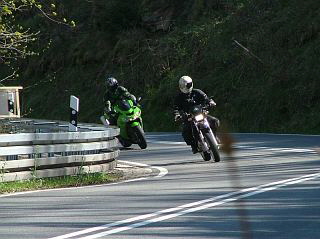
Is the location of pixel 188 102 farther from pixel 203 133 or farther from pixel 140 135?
pixel 140 135

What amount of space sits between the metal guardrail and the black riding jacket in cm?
156

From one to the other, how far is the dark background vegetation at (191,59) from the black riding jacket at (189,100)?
5999mm

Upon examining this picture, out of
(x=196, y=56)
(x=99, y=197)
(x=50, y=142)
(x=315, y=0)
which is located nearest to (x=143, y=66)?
(x=196, y=56)

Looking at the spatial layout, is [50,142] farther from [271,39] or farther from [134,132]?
[271,39]

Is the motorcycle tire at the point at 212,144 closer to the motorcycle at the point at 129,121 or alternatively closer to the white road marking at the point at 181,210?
the white road marking at the point at 181,210

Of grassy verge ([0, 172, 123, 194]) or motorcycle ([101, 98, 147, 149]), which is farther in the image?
motorcycle ([101, 98, 147, 149])

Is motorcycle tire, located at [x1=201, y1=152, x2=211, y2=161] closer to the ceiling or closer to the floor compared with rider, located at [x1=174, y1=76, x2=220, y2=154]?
closer to the floor

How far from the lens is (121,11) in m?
38.6

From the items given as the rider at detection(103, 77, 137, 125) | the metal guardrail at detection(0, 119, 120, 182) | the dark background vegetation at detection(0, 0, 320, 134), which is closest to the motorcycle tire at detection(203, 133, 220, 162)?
the metal guardrail at detection(0, 119, 120, 182)

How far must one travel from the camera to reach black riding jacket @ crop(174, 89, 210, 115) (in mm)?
16062

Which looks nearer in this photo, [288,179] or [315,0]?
[288,179]

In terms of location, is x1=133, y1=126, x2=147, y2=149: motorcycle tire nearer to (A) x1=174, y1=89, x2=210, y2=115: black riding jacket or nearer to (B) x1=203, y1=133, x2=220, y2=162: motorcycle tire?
(A) x1=174, y1=89, x2=210, y2=115: black riding jacket

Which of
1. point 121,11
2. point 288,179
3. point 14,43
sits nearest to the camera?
point 288,179

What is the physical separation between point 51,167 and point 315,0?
1919 cm
